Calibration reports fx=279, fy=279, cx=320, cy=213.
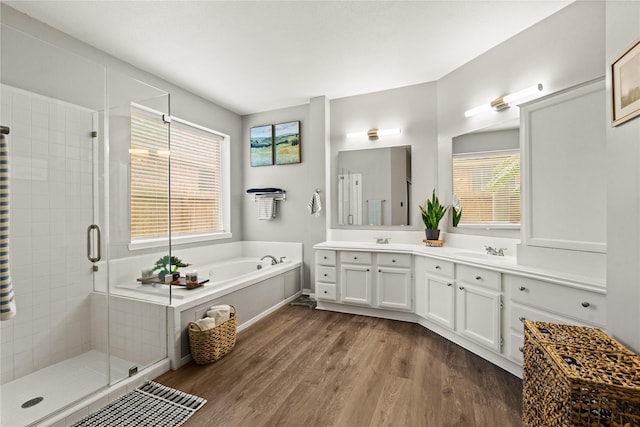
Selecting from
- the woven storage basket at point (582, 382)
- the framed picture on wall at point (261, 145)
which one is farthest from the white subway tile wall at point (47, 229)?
the woven storage basket at point (582, 382)

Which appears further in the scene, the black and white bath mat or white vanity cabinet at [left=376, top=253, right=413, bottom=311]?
white vanity cabinet at [left=376, top=253, right=413, bottom=311]

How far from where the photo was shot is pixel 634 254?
3.57ft

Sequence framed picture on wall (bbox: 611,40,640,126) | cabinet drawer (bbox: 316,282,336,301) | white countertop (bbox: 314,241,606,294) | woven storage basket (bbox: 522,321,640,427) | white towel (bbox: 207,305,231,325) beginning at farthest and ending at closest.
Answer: cabinet drawer (bbox: 316,282,336,301)
white towel (bbox: 207,305,231,325)
white countertop (bbox: 314,241,606,294)
framed picture on wall (bbox: 611,40,640,126)
woven storage basket (bbox: 522,321,640,427)

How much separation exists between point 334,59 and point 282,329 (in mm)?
2773

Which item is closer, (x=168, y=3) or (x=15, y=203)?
(x=15, y=203)

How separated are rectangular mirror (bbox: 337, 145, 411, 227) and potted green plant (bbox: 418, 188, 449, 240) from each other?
30cm

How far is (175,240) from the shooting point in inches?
131

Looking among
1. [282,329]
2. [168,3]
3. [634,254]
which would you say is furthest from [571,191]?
[168,3]

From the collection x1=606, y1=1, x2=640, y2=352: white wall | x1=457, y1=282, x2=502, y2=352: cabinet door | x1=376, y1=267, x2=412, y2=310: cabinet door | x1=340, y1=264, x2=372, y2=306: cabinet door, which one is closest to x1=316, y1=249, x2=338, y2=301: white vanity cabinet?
x1=340, y1=264, x2=372, y2=306: cabinet door

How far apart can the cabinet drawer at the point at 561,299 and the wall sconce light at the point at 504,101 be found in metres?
1.55

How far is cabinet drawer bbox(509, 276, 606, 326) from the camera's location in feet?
5.15

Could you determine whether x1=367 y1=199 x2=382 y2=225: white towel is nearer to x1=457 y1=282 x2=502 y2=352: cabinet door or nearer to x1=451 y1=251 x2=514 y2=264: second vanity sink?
x1=451 y1=251 x2=514 y2=264: second vanity sink

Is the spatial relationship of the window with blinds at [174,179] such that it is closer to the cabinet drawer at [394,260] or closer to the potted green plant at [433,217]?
the cabinet drawer at [394,260]

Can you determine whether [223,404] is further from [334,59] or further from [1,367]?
[334,59]
